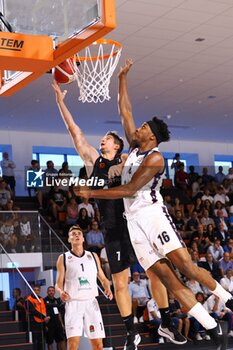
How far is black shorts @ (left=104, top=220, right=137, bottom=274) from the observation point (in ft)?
25.5

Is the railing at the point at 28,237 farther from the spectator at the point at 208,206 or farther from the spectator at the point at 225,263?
the spectator at the point at 208,206

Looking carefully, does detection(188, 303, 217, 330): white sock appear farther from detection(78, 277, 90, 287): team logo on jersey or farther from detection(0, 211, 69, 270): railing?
detection(0, 211, 69, 270): railing

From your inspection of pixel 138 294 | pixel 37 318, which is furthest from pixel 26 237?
pixel 138 294

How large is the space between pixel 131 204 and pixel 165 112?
13759 millimetres

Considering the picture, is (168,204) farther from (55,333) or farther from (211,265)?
(55,333)

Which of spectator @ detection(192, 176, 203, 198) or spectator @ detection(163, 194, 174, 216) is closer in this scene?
spectator @ detection(163, 194, 174, 216)

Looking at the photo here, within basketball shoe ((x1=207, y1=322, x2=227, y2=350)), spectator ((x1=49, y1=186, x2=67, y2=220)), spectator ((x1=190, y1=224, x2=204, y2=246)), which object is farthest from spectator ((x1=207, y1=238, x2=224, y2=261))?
basketball shoe ((x1=207, y1=322, x2=227, y2=350))

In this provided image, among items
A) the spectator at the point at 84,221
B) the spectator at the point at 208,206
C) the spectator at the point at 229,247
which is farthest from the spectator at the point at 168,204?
the spectator at the point at 84,221

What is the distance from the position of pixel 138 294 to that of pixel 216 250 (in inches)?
131

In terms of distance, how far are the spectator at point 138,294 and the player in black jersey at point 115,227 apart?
7444mm

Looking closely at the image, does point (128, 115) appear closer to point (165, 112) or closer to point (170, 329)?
point (170, 329)

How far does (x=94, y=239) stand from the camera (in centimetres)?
1673

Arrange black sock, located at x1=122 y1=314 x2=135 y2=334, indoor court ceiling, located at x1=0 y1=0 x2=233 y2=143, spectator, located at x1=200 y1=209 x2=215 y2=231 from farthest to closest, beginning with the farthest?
spectator, located at x1=200 y1=209 x2=215 y2=231 < indoor court ceiling, located at x1=0 y1=0 x2=233 y2=143 < black sock, located at x1=122 y1=314 x2=135 y2=334

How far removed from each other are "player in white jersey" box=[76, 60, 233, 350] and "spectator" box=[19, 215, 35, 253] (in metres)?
7.68
